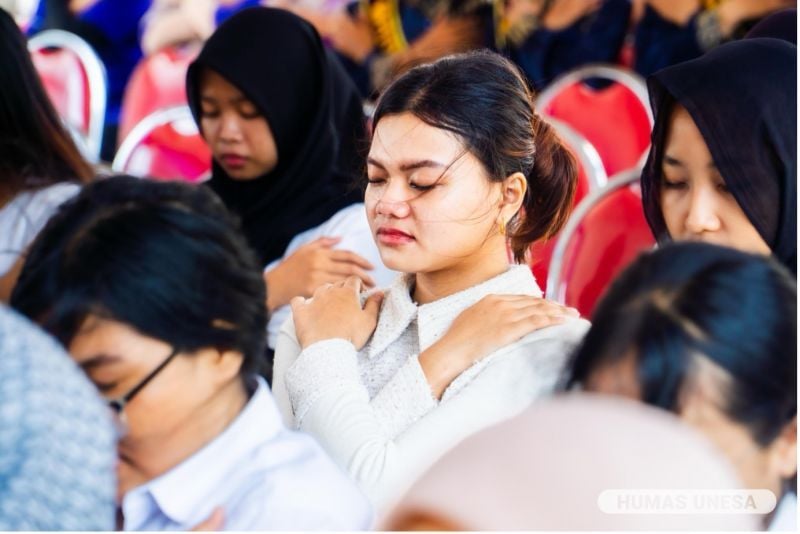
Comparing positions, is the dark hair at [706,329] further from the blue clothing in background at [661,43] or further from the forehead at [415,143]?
the blue clothing in background at [661,43]

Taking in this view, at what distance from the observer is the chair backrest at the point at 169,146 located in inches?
103

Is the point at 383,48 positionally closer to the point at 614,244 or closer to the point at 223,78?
the point at 223,78

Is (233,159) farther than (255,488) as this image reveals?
Yes

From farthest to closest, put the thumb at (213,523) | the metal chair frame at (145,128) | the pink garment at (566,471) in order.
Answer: the metal chair frame at (145,128)
the thumb at (213,523)
the pink garment at (566,471)

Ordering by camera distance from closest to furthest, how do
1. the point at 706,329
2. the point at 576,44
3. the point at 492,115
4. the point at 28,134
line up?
the point at 706,329 → the point at 492,115 → the point at 28,134 → the point at 576,44

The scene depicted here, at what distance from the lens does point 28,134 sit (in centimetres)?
179

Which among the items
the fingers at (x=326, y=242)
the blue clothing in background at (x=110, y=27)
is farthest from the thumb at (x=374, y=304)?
the blue clothing in background at (x=110, y=27)

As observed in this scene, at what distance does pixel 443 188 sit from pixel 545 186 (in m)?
0.19

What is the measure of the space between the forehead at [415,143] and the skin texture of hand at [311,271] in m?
0.49

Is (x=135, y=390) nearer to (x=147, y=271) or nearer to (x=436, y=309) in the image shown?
(x=147, y=271)

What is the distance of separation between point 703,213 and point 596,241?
1.30ft

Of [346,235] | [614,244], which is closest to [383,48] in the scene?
[346,235]

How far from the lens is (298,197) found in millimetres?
2125

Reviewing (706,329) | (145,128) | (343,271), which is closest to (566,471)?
(706,329)
